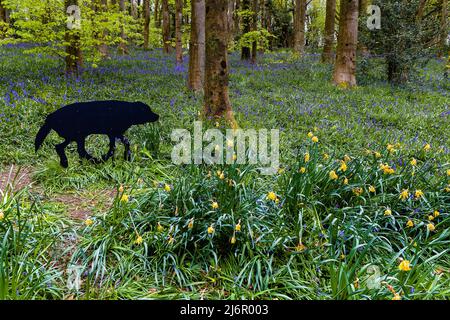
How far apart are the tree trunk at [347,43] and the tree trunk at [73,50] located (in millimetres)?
8381

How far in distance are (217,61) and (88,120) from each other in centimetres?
258

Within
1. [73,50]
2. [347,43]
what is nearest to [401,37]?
[347,43]

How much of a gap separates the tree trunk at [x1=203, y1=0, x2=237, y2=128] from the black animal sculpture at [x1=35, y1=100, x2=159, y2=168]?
5.31 ft

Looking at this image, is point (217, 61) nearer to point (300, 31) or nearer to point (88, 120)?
point (88, 120)

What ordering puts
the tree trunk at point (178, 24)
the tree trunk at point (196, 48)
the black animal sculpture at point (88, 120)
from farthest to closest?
the tree trunk at point (178, 24)
the tree trunk at point (196, 48)
the black animal sculpture at point (88, 120)

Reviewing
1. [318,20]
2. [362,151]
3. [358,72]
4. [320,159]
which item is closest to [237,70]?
[358,72]

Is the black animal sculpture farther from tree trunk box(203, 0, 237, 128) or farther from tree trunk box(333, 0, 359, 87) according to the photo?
tree trunk box(333, 0, 359, 87)

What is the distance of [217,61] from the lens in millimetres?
6043

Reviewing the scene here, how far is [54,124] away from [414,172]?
467 cm

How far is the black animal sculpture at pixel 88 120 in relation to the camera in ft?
14.4

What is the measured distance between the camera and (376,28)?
1307 cm

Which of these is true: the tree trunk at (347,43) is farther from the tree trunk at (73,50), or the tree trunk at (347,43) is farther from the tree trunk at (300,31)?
the tree trunk at (73,50)

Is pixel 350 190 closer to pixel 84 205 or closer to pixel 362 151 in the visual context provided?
pixel 362 151

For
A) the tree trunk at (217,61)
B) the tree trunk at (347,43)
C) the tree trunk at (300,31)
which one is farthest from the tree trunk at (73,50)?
the tree trunk at (300,31)
